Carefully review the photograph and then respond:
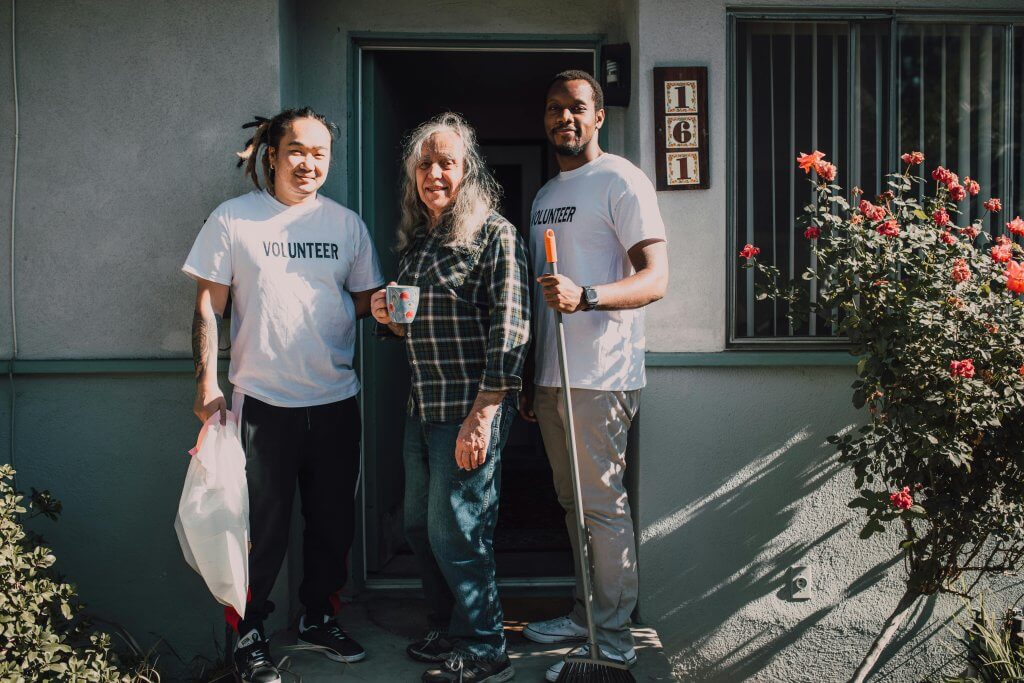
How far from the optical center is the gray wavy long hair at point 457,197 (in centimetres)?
296

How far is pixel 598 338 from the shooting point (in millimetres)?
3182

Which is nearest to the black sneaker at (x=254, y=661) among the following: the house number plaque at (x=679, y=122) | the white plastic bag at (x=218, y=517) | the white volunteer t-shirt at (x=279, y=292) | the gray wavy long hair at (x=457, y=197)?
the white plastic bag at (x=218, y=517)

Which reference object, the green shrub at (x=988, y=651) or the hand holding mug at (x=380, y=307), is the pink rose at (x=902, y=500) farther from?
the hand holding mug at (x=380, y=307)

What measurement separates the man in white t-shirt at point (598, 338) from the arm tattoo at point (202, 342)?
4.05 ft

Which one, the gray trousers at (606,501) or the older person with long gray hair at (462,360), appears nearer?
the older person with long gray hair at (462,360)

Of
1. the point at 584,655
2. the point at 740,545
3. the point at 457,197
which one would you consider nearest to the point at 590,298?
the point at 457,197

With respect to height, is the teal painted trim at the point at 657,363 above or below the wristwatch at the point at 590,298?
below

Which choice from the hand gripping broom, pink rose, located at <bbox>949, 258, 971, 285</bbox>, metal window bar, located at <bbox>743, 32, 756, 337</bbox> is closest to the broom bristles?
the hand gripping broom

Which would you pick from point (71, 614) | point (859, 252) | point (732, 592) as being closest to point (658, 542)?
point (732, 592)

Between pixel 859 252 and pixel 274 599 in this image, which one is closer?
pixel 859 252

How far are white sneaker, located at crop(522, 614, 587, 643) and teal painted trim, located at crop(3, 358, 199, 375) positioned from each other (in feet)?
5.97

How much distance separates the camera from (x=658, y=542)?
376 cm

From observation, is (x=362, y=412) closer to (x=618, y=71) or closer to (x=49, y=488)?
(x=49, y=488)

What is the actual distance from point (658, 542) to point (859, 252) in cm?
149
